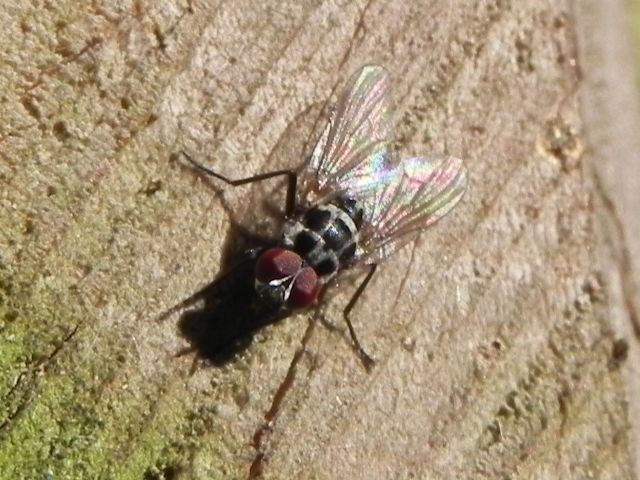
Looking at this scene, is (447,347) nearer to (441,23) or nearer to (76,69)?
(441,23)

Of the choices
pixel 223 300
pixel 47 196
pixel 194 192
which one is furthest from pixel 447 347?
pixel 47 196

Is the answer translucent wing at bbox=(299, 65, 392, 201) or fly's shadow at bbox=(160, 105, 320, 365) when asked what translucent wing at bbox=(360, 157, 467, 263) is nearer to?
translucent wing at bbox=(299, 65, 392, 201)

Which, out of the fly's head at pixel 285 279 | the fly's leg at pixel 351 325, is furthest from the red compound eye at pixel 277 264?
the fly's leg at pixel 351 325

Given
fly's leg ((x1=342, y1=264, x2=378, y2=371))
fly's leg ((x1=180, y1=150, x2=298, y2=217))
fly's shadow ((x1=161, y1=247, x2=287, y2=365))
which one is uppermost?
fly's leg ((x1=180, y1=150, x2=298, y2=217))

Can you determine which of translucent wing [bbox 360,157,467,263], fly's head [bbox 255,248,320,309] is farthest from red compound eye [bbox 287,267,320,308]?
translucent wing [bbox 360,157,467,263]

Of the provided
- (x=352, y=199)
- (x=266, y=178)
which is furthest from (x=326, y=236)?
(x=266, y=178)

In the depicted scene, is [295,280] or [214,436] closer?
[214,436]
